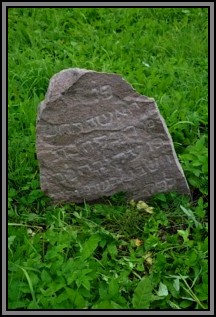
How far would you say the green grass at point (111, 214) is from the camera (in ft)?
7.80

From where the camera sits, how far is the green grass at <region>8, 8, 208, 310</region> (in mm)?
2379

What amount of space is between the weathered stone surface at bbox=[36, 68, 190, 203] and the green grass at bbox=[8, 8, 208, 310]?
0.10 metres

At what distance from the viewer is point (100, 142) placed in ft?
9.26

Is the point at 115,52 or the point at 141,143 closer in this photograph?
the point at 141,143

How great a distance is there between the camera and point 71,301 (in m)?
2.29

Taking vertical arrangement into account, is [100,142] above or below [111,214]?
above

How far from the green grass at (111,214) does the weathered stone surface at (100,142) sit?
95 mm

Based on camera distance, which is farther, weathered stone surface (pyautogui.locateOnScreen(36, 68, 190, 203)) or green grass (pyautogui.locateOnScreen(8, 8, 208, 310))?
weathered stone surface (pyautogui.locateOnScreen(36, 68, 190, 203))

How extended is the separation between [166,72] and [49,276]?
2.12m

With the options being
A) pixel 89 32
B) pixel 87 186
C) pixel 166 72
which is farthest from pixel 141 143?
pixel 89 32

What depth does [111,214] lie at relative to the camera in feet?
9.23

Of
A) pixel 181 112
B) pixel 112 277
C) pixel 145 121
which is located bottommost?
pixel 112 277

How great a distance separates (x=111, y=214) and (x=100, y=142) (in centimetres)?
38

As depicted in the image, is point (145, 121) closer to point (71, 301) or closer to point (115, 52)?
point (71, 301)
